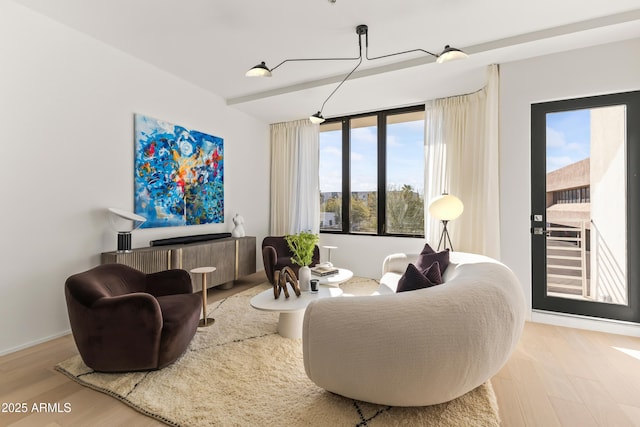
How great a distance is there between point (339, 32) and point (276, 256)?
279 centimetres

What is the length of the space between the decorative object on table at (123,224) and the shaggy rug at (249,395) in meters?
1.09

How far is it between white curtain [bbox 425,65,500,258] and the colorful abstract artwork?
3.10m

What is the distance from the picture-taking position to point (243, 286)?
440 cm

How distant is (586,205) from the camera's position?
2990mm

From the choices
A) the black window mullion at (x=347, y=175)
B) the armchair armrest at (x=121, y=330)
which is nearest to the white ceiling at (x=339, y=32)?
the black window mullion at (x=347, y=175)

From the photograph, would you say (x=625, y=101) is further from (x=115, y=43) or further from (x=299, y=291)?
(x=115, y=43)

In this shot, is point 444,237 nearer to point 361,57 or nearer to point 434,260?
point 434,260

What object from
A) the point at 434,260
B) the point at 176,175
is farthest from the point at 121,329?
the point at 434,260

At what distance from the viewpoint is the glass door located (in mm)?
2822

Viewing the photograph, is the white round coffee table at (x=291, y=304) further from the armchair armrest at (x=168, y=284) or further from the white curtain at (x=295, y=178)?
the white curtain at (x=295, y=178)

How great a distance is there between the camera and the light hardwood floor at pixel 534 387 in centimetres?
168

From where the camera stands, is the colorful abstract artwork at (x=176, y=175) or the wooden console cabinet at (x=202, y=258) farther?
the colorful abstract artwork at (x=176, y=175)

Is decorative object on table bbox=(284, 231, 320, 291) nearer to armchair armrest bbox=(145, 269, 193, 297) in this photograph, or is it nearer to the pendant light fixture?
armchair armrest bbox=(145, 269, 193, 297)

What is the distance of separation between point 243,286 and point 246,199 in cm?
146
